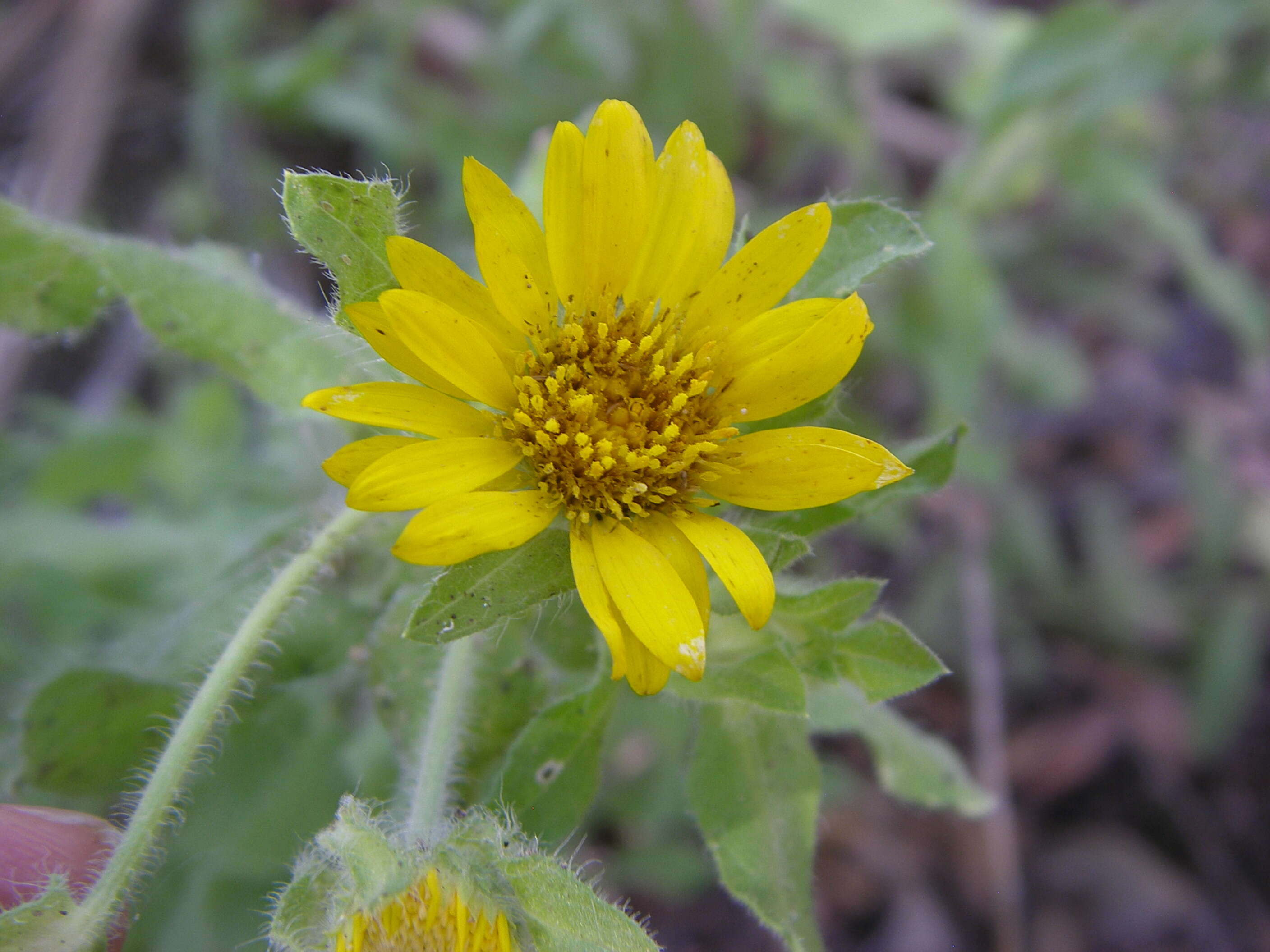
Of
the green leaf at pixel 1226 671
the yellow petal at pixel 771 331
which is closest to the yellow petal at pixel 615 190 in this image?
the yellow petal at pixel 771 331

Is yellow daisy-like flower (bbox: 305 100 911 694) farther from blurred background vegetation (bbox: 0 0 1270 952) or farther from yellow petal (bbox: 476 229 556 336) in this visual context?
blurred background vegetation (bbox: 0 0 1270 952)

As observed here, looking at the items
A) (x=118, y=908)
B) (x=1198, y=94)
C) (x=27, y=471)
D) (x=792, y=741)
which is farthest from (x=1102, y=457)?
(x=27, y=471)

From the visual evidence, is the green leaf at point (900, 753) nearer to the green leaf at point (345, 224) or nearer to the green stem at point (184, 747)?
the green stem at point (184, 747)

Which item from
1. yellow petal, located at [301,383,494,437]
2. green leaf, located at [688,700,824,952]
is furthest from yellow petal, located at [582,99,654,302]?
green leaf, located at [688,700,824,952]

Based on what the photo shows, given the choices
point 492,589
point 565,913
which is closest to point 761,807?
point 565,913

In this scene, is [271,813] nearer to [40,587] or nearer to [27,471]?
[40,587]

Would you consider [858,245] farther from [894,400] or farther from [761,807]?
[894,400]
